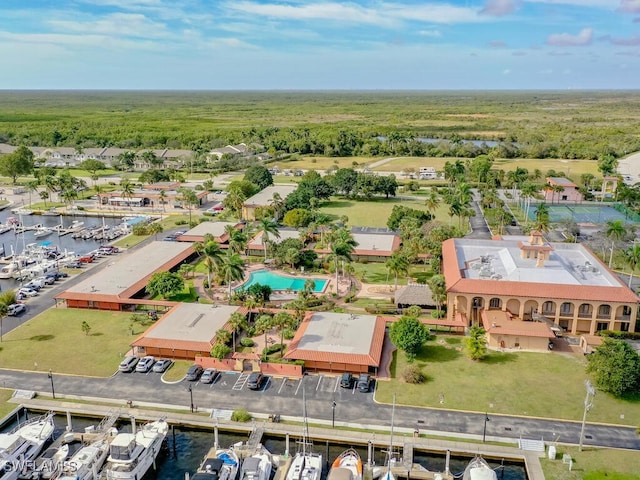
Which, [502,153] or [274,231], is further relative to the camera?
[502,153]

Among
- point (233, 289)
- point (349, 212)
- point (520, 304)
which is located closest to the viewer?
point (520, 304)

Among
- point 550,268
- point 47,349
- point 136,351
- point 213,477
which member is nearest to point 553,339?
point 550,268

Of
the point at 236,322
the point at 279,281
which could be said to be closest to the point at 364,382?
the point at 236,322

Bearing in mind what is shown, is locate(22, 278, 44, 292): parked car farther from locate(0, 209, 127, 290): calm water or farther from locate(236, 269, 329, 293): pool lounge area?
locate(236, 269, 329, 293): pool lounge area

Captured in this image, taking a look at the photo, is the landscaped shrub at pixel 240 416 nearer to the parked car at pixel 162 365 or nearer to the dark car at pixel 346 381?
the dark car at pixel 346 381

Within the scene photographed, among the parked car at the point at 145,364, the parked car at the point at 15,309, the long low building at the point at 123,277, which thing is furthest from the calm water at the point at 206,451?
the parked car at the point at 15,309

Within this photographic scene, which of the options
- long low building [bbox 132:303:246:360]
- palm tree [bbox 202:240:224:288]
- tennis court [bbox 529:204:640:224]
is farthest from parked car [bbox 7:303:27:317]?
tennis court [bbox 529:204:640:224]

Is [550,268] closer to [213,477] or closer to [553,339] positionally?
[553,339]
